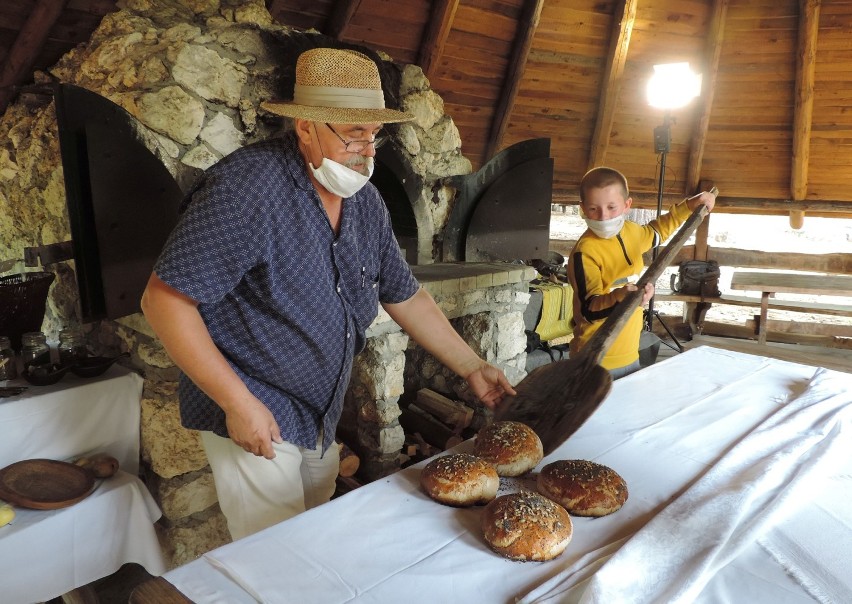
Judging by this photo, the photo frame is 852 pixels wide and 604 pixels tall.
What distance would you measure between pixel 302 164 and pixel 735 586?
48.1 inches

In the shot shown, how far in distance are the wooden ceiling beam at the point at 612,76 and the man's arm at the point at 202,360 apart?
16.1 ft

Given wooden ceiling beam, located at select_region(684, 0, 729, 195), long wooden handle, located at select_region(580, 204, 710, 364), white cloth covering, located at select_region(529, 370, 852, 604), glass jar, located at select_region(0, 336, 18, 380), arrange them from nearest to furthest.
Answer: white cloth covering, located at select_region(529, 370, 852, 604) < long wooden handle, located at select_region(580, 204, 710, 364) < glass jar, located at select_region(0, 336, 18, 380) < wooden ceiling beam, located at select_region(684, 0, 729, 195)

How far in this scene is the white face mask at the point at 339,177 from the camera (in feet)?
4.72

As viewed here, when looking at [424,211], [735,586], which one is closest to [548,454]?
[735,586]

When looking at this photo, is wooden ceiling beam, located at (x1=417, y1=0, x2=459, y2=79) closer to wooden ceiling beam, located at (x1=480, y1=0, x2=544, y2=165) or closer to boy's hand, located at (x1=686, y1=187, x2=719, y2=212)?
wooden ceiling beam, located at (x1=480, y1=0, x2=544, y2=165)

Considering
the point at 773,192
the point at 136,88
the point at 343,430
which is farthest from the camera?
the point at 773,192

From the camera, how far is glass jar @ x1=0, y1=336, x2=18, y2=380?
7.09 ft

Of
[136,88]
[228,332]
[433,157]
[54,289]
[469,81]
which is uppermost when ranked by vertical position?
[469,81]

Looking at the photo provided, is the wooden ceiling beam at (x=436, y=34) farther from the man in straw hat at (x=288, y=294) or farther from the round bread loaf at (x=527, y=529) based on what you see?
the round bread loaf at (x=527, y=529)

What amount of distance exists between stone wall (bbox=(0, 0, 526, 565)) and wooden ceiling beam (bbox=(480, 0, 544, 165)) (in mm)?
2342

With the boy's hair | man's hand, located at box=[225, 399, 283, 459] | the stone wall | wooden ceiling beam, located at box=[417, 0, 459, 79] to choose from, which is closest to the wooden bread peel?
man's hand, located at box=[225, 399, 283, 459]

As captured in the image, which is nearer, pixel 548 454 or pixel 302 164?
pixel 548 454

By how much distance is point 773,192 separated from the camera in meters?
6.07

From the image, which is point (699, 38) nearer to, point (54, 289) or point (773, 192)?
point (773, 192)
